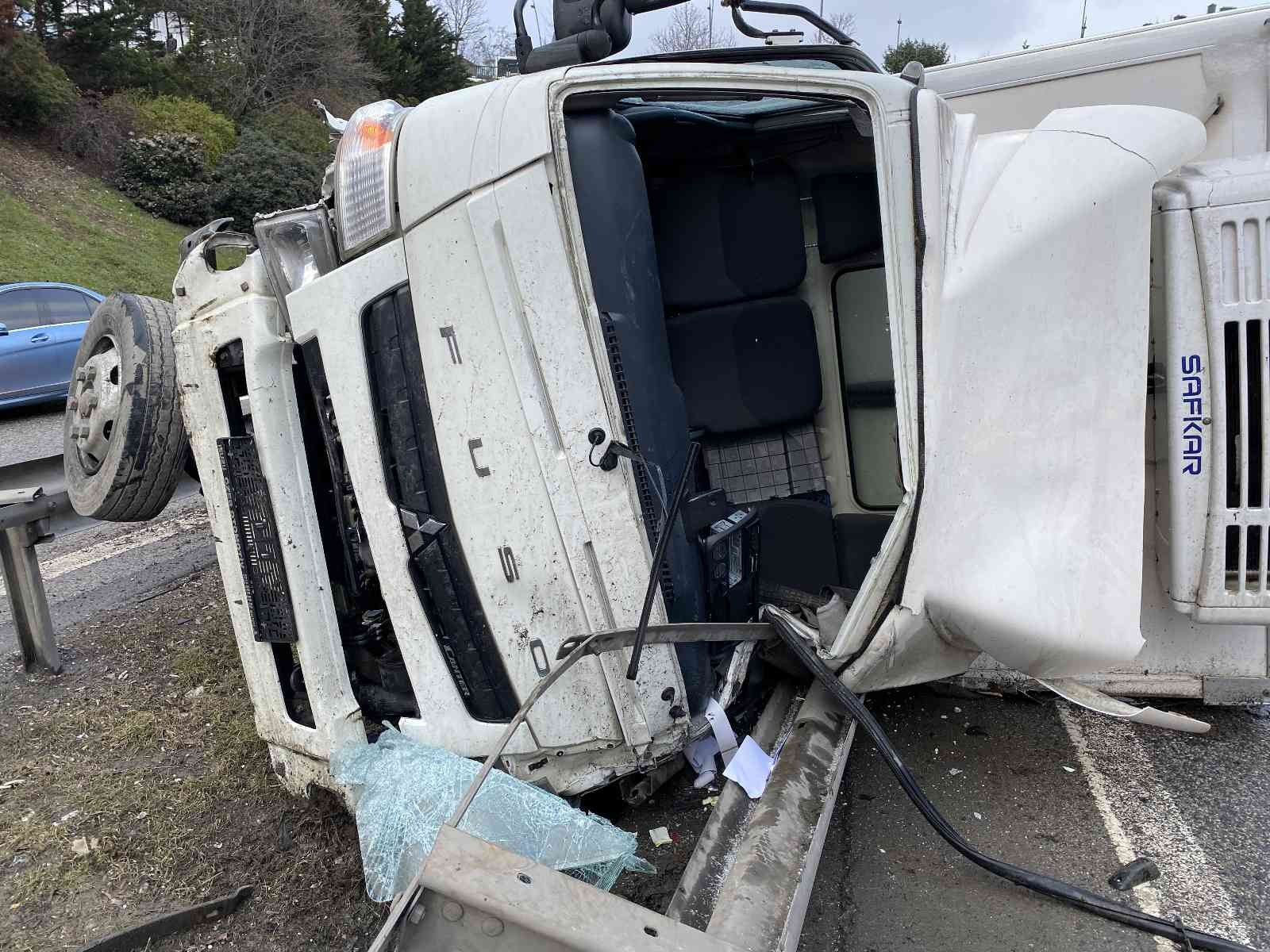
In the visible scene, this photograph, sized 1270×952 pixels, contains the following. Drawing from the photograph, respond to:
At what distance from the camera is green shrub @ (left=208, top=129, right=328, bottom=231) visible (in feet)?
56.0

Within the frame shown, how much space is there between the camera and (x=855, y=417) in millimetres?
3436

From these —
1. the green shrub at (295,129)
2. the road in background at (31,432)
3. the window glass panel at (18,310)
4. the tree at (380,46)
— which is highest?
the tree at (380,46)

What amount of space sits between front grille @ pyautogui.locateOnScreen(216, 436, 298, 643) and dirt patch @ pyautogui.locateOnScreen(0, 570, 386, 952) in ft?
2.03

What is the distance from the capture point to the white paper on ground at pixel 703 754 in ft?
7.99

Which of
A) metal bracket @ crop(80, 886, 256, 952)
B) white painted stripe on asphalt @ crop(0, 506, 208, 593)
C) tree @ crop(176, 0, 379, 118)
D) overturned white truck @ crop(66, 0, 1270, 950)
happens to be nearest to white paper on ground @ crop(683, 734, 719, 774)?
overturned white truck @ crop(66, 0, 1270, 950)

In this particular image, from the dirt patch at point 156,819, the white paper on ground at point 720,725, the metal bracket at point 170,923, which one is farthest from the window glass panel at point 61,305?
the white paper on ground at point 720,725

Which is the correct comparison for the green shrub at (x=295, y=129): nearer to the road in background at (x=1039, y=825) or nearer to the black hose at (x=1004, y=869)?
the road in background at (x=1039, y=825)

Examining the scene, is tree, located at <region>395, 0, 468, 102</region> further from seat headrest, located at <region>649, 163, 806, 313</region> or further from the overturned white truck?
the overturned white truck

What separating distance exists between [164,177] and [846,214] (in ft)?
58.6

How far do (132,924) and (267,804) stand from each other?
0.50 metres

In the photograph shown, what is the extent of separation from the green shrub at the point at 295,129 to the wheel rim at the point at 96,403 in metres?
17.4

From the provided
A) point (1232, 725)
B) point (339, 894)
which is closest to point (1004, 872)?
point (1232, 725)

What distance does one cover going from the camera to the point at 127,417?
2.65 m

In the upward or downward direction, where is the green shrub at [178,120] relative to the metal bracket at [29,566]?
upward
